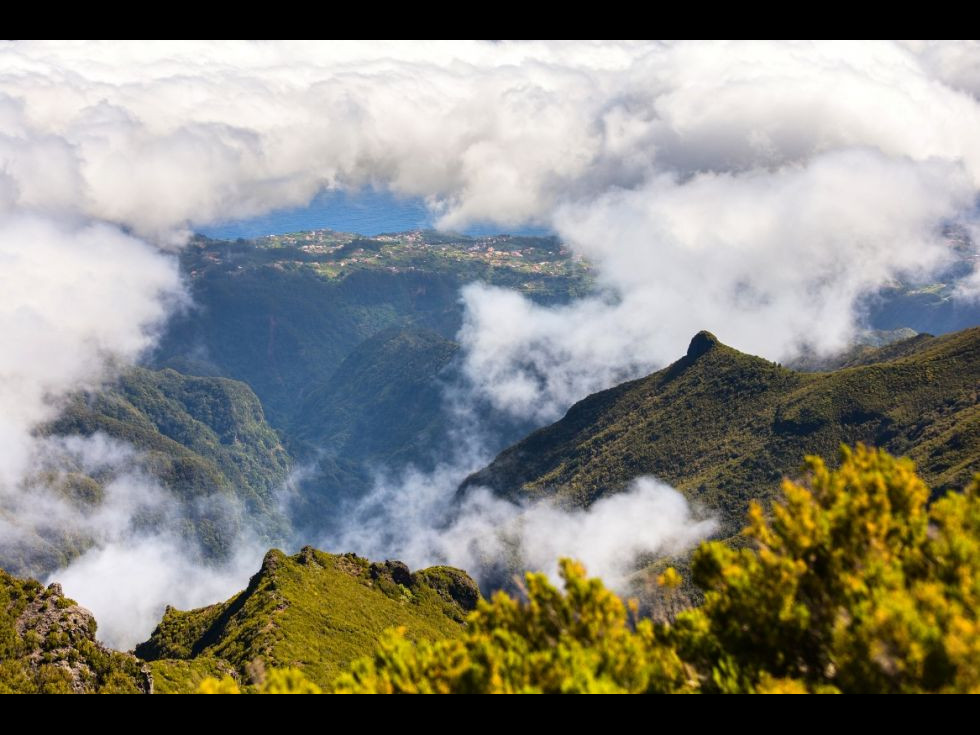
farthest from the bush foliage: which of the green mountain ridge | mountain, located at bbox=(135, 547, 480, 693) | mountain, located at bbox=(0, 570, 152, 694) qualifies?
mountain, located at bbox=(135, 547, 480, 693)

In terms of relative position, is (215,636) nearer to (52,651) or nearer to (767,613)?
(52,651)

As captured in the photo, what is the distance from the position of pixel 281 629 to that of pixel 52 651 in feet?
225

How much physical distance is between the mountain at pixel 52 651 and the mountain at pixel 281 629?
61.7 ft

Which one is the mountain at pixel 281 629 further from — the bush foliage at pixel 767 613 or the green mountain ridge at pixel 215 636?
the bush foliage at pixel 767 613

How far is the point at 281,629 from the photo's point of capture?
14188cm

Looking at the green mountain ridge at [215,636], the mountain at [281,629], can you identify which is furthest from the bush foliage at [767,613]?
the mountain at [281,629]

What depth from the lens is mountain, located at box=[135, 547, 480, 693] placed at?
124562 millimetres

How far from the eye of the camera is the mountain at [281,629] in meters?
125

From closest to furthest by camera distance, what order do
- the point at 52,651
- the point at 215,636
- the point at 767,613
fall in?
the point at 767,613, the point at 52,651, the point at 215,636

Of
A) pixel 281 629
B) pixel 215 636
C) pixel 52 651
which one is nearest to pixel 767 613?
pixel 52 651
